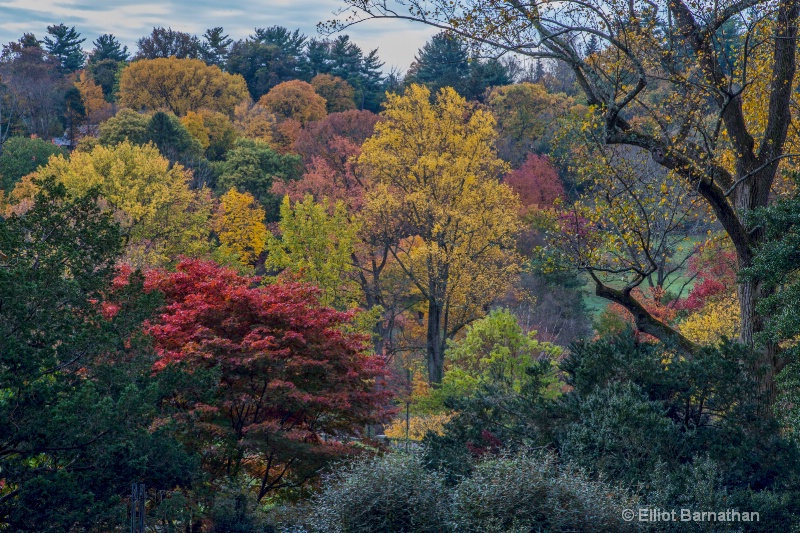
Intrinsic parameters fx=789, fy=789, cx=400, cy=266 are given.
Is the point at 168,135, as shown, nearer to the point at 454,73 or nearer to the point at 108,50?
the point at 454,73

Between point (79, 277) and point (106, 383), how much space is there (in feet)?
3.68

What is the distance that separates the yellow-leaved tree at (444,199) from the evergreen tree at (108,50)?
163ft

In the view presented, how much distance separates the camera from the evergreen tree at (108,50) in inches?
2608

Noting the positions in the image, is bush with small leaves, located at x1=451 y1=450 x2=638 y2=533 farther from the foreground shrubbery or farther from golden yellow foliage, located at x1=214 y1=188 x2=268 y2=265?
golden yellow foliage, located at x1=214 y1=188 x2=268 y2=265

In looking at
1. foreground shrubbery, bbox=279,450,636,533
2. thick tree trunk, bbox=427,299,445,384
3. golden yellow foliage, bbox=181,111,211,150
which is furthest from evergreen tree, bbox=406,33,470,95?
foreground shrubbery, bbox=279,450,636,533

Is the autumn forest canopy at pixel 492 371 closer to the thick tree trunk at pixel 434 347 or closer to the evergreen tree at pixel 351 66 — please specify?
the thick tree trunk at pixel 434 347

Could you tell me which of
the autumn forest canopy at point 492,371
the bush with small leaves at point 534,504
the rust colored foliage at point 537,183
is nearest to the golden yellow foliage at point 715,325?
the autumn forest canopy at point 492,371

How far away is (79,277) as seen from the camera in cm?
795

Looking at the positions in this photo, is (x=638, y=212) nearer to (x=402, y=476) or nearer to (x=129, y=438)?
(x=402, y=476)

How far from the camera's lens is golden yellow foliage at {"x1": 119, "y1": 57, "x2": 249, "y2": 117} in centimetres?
5169

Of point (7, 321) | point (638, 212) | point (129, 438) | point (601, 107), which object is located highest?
point (601, 107)

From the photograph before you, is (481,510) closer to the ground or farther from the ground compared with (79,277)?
closer to the ground

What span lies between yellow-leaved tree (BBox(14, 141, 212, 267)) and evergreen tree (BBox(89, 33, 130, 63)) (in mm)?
39163

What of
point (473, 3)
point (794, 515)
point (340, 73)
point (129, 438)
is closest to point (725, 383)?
point (794, 515)
